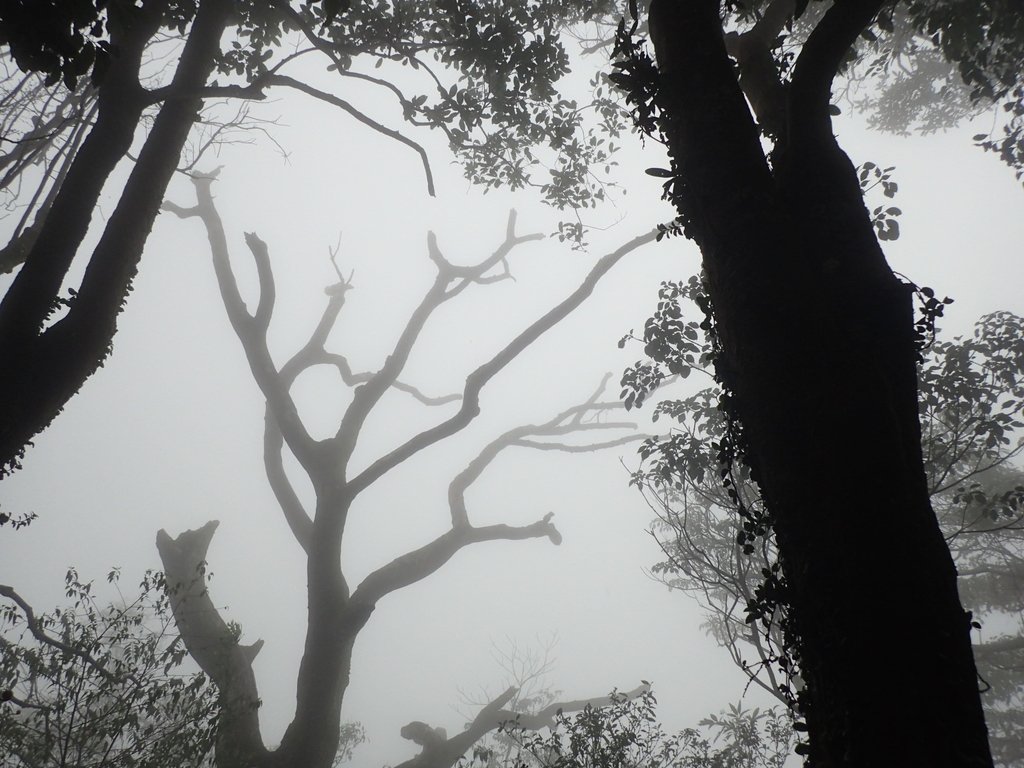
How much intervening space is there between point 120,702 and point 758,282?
934cm

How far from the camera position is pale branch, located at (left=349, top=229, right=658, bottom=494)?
8.78 meters

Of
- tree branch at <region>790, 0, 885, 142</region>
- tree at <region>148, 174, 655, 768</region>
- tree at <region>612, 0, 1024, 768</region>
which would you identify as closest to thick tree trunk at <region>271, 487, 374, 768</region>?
tree at <region>148, 174, 655, 768</region>

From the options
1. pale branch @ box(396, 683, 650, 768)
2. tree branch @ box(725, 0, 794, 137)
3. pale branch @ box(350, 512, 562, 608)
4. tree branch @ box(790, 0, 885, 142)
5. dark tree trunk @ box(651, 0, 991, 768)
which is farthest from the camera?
pale branch @ box(396, 683, 650, 768)

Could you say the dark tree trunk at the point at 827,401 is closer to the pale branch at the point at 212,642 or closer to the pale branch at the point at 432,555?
the pale branch at the point at 432,555

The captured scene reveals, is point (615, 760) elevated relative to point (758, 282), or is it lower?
lower

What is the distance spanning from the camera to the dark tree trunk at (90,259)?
304cm

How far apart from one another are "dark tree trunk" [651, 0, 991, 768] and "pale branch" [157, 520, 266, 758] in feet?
28.3

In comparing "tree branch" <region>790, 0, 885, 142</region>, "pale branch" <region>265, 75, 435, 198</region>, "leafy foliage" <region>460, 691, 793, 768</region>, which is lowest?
"leafy foliage" <region>460, 691, 793, 768</region>

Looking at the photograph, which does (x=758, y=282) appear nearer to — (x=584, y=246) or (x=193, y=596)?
(x=584, y=246)

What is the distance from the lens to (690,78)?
85.0 inches

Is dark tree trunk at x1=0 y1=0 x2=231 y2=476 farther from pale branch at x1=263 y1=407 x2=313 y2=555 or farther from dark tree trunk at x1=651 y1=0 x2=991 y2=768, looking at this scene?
pale branch at x1=263 y1=407 x2=313 y2=555

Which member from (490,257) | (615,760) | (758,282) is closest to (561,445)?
(490,257)

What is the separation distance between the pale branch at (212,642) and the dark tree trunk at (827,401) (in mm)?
8617

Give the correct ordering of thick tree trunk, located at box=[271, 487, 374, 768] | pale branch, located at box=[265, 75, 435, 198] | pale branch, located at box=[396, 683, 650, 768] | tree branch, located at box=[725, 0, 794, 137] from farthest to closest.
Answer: pale branch, located at box=[396, 683, 650, 768] → thick tree trunk, located at box=[271, 487, 374, 768] → pale branch, located at box=[265, 75, 435, 198] → tree branch, located at box=[725, 0, 794, 137]
